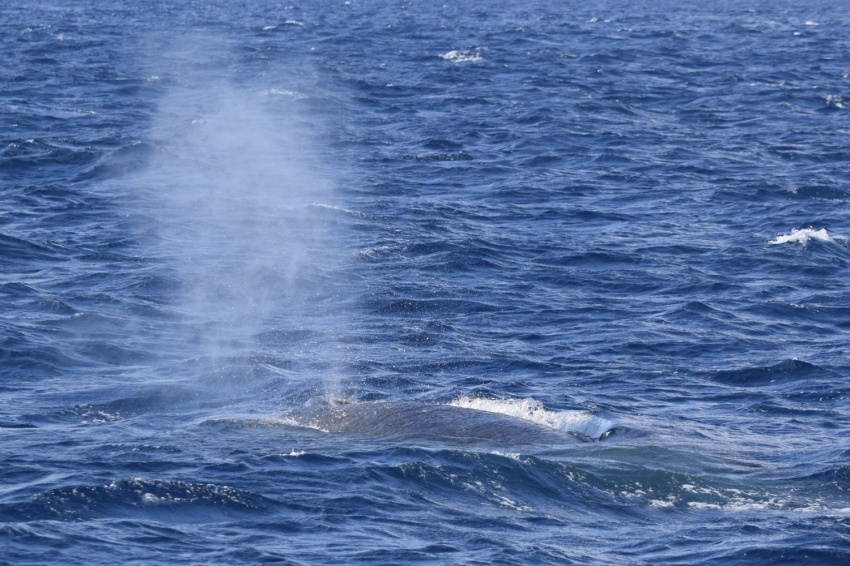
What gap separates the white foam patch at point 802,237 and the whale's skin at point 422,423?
17509mm

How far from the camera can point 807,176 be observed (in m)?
46.9

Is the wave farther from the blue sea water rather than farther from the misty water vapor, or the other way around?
the misty water vapor

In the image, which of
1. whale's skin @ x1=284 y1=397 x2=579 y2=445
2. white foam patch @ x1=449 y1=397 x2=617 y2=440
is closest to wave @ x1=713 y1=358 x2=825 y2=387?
white foam patch @ x1=449 y1=397 x2=617 y2=440

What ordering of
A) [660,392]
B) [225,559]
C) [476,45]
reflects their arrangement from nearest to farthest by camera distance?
[225,559]
[660,392]
[476,45]

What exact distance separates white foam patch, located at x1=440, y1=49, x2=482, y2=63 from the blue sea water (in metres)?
4.38

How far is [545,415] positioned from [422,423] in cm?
271

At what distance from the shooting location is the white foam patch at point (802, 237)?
39.1m

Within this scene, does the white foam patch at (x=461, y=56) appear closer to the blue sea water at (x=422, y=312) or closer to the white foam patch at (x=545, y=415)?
the blue sea water at (x=422, y=312)

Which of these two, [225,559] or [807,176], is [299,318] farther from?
[807,176]

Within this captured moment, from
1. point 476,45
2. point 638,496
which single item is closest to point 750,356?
point 638,496

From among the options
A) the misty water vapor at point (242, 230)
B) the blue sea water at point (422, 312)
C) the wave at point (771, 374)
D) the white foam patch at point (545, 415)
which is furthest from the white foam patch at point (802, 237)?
the white foam patch at point (545, 415)

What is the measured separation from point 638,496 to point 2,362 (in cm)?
1373

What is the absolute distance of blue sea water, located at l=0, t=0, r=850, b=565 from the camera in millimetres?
19609

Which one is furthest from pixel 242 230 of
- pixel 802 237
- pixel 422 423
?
pixel 422 423
